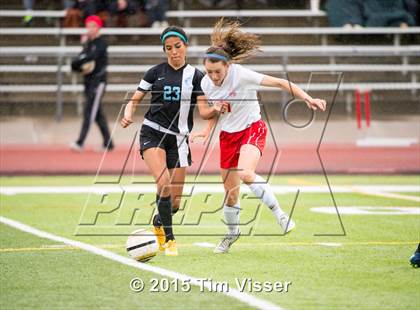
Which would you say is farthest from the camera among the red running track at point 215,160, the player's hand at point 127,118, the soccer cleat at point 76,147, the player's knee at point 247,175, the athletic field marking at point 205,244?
the soccer cleat at point 76,147

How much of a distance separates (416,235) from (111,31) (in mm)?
15375

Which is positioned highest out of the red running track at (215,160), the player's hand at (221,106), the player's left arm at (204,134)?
the player's hand at (221,106)

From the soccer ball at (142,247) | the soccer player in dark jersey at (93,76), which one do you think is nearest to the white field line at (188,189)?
the soccer player in dark jersey at (93,76)

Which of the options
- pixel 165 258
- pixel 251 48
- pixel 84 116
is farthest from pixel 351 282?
pixel 84 116

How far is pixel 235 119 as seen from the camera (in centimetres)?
968

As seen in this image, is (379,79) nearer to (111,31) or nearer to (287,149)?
(287,149)

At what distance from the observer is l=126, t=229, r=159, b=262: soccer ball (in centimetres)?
886

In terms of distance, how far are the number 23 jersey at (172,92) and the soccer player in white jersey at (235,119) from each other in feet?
0.46

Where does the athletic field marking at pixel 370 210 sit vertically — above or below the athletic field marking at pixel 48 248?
below

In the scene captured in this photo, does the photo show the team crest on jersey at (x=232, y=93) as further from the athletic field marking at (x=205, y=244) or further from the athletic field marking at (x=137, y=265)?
the athletic field marking at (x=137, y=265)

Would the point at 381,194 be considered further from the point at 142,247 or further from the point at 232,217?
the point at 142,247

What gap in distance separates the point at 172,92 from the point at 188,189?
6.25 metres

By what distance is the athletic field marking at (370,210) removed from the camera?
42.2 ft

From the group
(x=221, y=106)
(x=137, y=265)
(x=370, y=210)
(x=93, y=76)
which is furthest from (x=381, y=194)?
(x=93, y=76)
